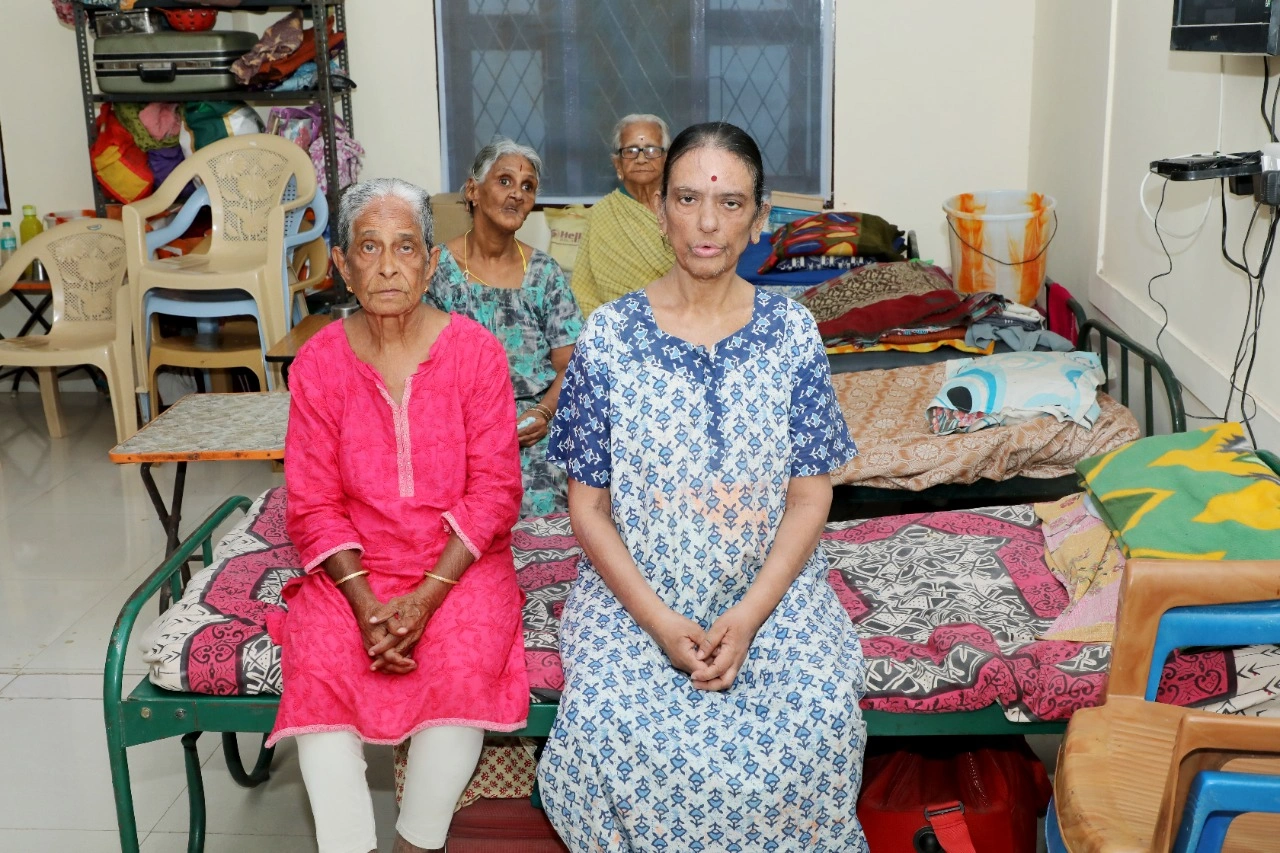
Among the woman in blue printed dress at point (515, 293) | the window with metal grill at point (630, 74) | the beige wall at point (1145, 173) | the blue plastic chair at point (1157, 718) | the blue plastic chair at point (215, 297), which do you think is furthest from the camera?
the window with metal grill at point (630, 74)

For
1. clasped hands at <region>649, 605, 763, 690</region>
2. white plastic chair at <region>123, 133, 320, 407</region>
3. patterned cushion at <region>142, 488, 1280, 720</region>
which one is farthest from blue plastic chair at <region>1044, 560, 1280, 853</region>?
white plastic chair at <region>123, 133, 320, 407</region>

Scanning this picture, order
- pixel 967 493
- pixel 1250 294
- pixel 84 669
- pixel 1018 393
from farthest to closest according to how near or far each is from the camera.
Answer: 1. pixel 84 669
2. pixel 1018 393
3. pixel 967 493
4. pixel 1250 294

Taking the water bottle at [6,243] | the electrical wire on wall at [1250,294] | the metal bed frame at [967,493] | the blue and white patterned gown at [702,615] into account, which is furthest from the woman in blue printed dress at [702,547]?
the water bottle at [6,243]

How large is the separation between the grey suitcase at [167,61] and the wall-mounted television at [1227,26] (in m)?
4.11

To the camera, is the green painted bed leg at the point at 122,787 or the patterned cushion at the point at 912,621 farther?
the green painted bed leg at the point at 122,787

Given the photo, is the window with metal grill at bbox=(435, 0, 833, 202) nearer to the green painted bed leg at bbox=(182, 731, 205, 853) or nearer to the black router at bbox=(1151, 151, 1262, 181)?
the black router at bbox=(1151, 151, 1262, 181)

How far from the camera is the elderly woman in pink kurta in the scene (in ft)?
7.49

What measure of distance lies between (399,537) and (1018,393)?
189 centimetres

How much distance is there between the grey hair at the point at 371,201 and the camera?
2490mm

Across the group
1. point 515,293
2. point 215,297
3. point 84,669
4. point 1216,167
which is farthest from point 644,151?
point 84,669

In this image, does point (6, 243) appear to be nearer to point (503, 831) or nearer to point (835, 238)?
point (835, 238)

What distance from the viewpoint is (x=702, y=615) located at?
237cm

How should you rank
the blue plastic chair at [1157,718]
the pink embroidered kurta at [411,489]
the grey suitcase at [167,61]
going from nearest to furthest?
the blue plastic chair at [1157,718]
the pink embroidered kurta at [411,489]
the grey suitcase at [167,61]

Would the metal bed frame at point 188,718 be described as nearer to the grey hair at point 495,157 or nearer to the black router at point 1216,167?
the black router at point 1216,167
